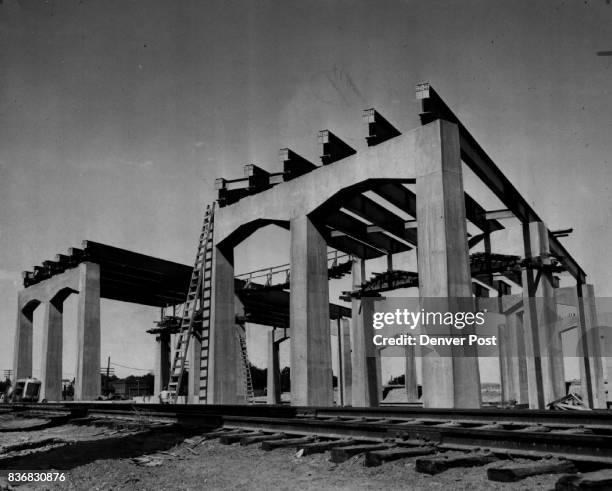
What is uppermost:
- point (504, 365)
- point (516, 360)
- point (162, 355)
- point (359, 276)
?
point (359, 276)

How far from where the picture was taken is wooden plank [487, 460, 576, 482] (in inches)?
198

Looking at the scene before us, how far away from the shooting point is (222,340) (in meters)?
20.5

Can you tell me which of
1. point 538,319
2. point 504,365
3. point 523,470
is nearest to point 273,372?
point 504,365

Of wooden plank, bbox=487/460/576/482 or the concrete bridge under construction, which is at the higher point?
the concrete bridge under construction

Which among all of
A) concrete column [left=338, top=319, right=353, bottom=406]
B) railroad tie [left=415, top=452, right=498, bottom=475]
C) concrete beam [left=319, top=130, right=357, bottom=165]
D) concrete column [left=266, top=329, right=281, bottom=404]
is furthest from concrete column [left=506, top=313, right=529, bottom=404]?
railroad tie [left=415, top=452, right=498, bottom=475]

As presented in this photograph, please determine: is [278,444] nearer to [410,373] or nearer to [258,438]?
[258,438]

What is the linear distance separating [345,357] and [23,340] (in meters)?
22.0

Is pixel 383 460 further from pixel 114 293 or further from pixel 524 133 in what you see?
pixel 114 293

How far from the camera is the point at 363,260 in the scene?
2948cm

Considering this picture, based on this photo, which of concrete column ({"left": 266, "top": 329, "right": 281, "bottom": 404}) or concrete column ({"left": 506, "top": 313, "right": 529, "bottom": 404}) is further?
concrete column ({"left": 266, "top": 329, "right": 281, "bottom": 404})

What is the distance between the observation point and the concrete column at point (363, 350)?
29.5 meters

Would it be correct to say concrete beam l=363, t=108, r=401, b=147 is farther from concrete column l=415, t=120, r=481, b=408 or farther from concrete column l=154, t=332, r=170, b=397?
concrete column l=154, t=332, r=170, b=397

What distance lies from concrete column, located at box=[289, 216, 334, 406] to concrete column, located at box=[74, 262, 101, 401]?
56.2 ft

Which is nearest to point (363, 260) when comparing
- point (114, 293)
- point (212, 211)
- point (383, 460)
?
point (212, 211)
